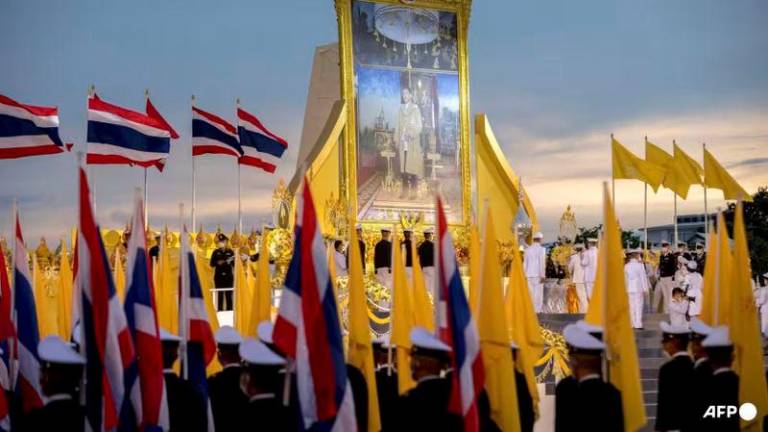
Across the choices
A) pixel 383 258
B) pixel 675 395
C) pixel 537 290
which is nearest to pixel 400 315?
pixel 675 395

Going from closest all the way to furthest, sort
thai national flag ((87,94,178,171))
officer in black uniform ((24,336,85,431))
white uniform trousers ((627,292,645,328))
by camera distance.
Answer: officer in black uniform ((24,336,85,431)) < thai national flag ((87,94,178,171)) < white uniform trousers ((627,292,645,328))

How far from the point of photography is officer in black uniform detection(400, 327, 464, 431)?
7.07 m

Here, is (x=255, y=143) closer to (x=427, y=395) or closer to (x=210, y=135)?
(x=210, y=135)

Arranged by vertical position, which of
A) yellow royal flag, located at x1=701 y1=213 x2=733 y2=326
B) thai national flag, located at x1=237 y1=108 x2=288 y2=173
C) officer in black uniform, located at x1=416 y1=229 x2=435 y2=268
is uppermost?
thai national flag, located at x1=237 y1=108 x2=288 y2=173

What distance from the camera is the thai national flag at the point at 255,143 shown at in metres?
19.4

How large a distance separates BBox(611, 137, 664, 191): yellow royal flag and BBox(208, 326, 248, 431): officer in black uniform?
574 inches

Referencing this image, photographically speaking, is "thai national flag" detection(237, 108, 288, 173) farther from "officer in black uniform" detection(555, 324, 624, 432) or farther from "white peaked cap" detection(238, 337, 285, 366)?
"officer in black uniform" detection(555, 324, 624, 432)

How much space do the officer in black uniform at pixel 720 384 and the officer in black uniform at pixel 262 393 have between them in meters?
3.46

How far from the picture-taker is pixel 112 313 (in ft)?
24.0

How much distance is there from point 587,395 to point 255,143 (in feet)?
42.9

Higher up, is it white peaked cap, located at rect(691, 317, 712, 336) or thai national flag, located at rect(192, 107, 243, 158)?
thai national flag, located at rect(192, 107, 243, 158)

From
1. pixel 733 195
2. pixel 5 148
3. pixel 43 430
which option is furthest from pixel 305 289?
pixel 733 195

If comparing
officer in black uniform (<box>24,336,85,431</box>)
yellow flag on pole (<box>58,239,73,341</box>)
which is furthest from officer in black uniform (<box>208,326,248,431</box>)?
yellow flag on pole (<box>58,239,73,341</box>)

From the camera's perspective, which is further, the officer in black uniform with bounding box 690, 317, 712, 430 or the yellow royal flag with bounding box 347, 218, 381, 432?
the yellow royal flag with bounding box 347, 218, 381, 432
